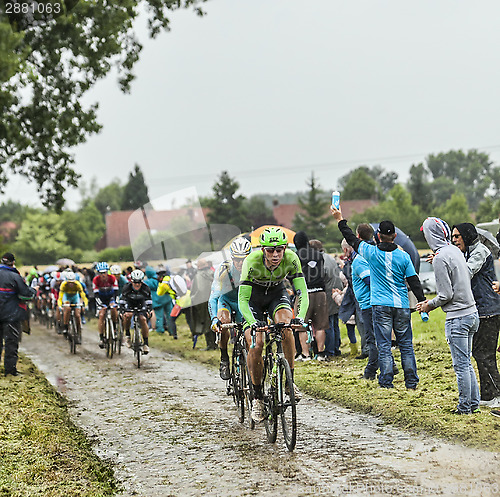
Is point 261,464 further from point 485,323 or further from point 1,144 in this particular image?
point 1,144

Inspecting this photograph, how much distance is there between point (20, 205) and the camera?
144500 mm

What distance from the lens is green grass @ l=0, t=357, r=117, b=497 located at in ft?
22.0

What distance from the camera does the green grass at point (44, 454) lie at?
669cm

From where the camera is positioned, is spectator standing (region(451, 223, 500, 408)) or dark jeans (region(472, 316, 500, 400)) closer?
spectator standing (region(451, 223, 500, 408))

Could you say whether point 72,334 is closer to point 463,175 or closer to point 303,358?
point 303,358

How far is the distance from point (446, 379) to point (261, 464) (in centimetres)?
494

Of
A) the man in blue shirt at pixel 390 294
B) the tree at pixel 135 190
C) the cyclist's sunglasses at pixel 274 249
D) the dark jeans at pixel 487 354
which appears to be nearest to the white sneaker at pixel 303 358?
the man in blue shirt at pixel 390 294

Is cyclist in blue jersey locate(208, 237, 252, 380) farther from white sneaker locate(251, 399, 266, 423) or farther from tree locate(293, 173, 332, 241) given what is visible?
tree locate(293, 173, 332, 241)

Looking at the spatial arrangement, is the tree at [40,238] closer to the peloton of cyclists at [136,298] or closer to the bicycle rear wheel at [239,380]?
the peloton of cyclists at [136,298]

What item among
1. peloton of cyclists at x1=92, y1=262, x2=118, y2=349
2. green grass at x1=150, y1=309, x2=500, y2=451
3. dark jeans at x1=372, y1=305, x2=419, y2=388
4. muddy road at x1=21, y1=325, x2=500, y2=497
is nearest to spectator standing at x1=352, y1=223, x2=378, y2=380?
green grass at x1=150, y1=309, x2=500, y2=451

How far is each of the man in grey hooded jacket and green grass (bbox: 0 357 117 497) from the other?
3.89m

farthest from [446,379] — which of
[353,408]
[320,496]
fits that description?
[320,496]

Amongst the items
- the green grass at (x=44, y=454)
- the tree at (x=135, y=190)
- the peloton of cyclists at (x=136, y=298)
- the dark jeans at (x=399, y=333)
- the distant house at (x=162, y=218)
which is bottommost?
the green grass at (x=44, y=454)

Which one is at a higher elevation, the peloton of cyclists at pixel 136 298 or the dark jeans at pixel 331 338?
the peloton of cyclists at pixel 136 298
